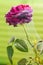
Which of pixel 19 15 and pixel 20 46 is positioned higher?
pixel 19 15

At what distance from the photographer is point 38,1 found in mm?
1164

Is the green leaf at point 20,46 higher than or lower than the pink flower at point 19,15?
lower

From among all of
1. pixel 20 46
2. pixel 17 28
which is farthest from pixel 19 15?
pixel 17 28

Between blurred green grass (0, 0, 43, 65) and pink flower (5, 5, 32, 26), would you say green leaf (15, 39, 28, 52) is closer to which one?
pink flower (5, 5, 32, 26)

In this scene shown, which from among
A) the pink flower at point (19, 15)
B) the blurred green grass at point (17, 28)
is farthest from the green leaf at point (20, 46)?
the blurred green grass at point (17, 28)

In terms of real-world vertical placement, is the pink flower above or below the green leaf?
above

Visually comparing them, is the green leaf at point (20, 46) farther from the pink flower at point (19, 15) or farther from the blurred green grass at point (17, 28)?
the blurred green grass at point (17, 28)

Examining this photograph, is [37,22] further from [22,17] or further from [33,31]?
[22,17]

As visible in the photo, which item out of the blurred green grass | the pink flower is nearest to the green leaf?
the pink flower

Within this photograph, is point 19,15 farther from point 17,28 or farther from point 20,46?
point 17,28

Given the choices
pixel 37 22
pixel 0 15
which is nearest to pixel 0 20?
pixel 0 15

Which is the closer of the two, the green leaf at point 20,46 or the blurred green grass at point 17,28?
the green leaf at point 20,46

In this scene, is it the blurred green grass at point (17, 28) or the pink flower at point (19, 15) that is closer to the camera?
the pink flower at point (19, 15)

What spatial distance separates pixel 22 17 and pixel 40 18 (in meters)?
0.31
